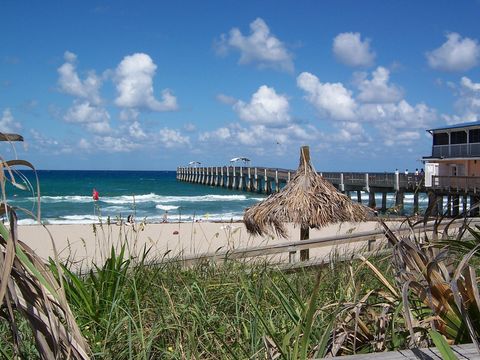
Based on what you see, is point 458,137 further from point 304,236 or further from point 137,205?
point 304,236

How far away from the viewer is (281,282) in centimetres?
346

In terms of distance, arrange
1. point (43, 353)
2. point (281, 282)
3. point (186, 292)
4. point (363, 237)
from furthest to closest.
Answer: point (363, 237) → point (281, 282) → point (186, 292) → point (43, 353)

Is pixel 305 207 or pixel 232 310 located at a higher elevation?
pixel 305 207

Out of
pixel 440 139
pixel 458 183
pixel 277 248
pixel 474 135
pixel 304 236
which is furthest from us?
pixel 440 139

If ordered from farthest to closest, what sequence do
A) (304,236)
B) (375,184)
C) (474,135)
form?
(375,184) < (474,135) < (304,236)

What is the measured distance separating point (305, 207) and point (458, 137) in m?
31.1

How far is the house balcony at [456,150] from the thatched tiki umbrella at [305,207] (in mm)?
28730

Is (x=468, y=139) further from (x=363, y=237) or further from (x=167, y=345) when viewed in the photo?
(x=167, y=345)

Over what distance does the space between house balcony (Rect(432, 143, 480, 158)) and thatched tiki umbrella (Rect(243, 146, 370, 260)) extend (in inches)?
1131

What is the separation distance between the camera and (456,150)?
36.5 m

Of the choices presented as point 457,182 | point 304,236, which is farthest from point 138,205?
point 304,236

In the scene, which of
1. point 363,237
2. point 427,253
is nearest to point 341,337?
point 427,253

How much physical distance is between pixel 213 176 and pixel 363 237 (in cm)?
7837

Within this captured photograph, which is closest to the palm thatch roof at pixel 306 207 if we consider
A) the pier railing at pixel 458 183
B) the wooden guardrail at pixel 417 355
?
the wooden guardrail at pixel 417 355
